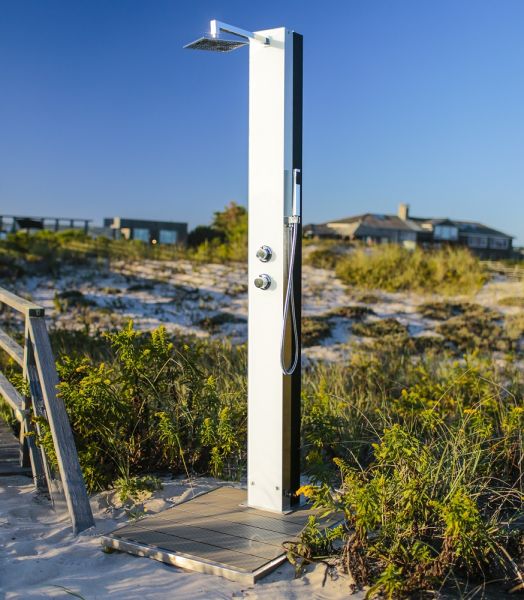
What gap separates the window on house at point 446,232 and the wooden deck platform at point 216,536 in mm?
43880

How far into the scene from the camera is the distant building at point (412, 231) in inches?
1456

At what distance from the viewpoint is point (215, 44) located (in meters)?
3.61

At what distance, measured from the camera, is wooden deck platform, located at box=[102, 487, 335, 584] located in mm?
3070

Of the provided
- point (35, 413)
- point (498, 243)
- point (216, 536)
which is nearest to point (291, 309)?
point (216, 536)

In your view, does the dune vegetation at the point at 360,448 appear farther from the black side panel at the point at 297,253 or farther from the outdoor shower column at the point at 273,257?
the outdoor shower column at the point at 273,257

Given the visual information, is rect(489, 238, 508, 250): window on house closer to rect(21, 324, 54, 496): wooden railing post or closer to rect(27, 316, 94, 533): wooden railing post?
rect(21, 324, 54, 496): wooden railing post

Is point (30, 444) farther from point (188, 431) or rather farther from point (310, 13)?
point (310, 13)

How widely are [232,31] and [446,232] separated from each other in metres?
45.9

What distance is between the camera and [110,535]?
338cm

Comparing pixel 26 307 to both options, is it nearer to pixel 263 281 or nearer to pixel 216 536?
pixel 263 281

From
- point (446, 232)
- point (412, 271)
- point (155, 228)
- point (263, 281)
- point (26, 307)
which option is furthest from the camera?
point (446, 232)

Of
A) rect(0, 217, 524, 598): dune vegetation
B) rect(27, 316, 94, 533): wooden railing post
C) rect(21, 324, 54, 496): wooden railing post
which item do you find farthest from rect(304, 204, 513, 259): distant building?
rect(27, 316, 94, 533): wooden railing post

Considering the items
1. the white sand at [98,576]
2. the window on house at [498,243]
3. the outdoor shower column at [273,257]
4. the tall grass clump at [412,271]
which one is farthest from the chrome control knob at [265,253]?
the window on house at [498,243]

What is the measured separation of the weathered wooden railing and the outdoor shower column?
93cm
